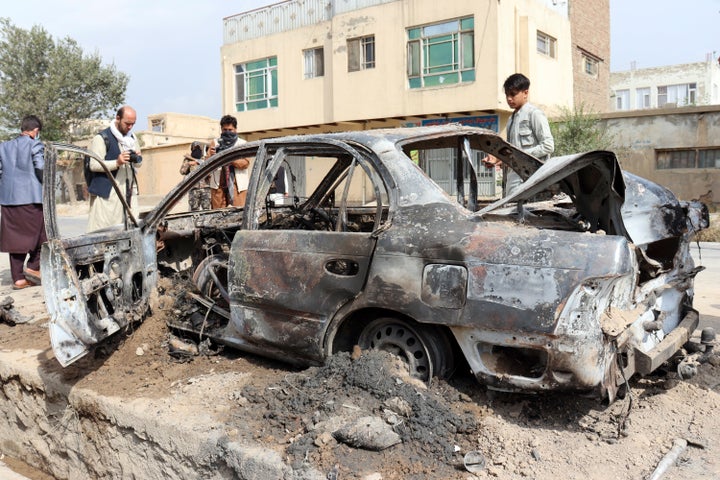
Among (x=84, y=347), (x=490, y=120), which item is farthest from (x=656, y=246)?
(x=490, y=120)

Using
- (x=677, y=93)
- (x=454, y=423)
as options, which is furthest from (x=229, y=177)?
(x=677, y=93)

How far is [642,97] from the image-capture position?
41.1 m

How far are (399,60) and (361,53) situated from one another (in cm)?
172

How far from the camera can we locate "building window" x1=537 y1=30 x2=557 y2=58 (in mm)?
21406

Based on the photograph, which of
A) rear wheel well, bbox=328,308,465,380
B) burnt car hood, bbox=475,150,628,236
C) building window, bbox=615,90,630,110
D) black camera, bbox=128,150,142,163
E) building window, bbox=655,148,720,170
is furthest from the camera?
building window, bbox=615,90,630,110

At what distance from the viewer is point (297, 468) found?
8.88ft

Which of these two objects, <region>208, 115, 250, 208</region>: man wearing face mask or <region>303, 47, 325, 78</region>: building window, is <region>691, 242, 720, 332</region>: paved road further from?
<region>303, 47, 325, 78</region>: building window

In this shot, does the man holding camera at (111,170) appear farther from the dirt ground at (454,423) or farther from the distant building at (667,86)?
the distant building at (667,86)

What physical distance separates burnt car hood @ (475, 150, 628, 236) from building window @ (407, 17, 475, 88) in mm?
16832

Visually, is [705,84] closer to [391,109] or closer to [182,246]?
[391,109]

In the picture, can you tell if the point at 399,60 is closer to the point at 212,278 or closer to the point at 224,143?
the point at 224,143

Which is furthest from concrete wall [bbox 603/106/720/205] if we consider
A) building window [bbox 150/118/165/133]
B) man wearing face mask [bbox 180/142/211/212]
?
building window [bbox 150/118/165/133]

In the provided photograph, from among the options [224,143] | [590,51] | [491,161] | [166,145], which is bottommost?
[491,161]

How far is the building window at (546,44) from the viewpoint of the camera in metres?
21.4
